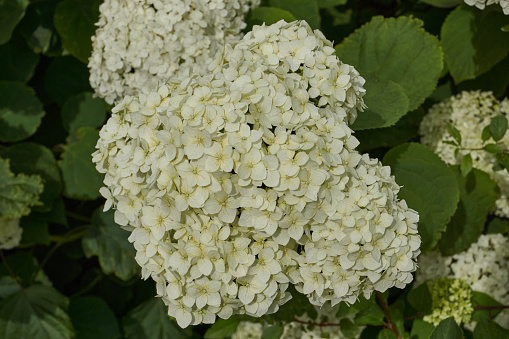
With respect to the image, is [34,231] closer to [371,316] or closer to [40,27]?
[40,27]

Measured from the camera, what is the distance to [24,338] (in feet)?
7.72

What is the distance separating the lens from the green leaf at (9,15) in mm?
2402


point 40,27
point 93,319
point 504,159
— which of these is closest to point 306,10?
point 504,159

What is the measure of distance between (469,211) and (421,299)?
1.40 ft

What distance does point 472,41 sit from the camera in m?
2.25

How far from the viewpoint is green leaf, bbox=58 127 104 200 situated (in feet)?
8.20

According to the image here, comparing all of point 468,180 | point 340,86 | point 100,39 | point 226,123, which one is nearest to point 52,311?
point 100,39

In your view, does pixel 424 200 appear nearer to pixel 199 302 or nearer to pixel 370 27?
pixel 370 27

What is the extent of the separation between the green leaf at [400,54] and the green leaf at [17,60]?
1.51 meters

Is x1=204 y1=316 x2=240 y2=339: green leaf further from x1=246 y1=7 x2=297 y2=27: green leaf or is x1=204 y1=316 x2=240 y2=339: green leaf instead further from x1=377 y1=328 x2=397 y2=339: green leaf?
x1=246 y1=7 x2=297 y2=27: green leaf

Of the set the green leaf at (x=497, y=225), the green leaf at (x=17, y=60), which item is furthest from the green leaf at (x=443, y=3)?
the green leaf at (x=17, y=60)

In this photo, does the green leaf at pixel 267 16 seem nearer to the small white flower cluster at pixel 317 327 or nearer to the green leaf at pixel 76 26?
the green leaf at pixel 76 26

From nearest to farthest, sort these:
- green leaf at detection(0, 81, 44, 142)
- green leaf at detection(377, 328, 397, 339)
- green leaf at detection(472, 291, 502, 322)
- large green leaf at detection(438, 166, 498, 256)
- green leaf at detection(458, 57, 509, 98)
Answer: green leaf at detection(377, 328, 397, 339)
green leaf at detection(472, 291, 502, 322)
large green leaf at detection(438, 166, 498, 256)
green leaf at detection(458, 57, 509, 98)
green leaf at detection(0, 81, 44, 142)

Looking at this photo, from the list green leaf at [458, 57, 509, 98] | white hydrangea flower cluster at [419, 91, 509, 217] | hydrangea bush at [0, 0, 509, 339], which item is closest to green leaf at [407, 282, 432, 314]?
hydrangea bush at [0, 0, 509, 339]
